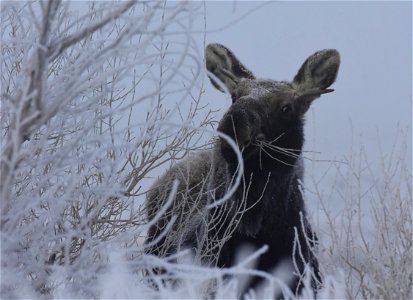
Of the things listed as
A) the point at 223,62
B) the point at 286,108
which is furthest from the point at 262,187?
the point at 223,62

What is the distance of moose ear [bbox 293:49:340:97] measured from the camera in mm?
8125

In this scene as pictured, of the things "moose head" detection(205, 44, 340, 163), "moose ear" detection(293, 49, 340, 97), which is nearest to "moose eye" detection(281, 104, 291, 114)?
"moose head" detection(205, 44, 340, 163)

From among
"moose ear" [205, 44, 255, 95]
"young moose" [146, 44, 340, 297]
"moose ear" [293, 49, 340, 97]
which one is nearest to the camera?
"young moose" [146, 44, 340, 297]

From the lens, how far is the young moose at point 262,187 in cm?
724

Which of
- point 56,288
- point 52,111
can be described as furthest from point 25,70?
point 56,288

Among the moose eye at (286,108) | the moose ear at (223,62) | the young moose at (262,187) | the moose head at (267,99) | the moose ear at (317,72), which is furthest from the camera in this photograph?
the moose ear at (223,62)

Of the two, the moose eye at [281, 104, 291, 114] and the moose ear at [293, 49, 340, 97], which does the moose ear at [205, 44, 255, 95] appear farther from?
the moose eye at [281, 104, 291, 114]

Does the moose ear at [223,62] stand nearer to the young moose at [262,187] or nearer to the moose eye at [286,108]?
the young moose at [262,187]

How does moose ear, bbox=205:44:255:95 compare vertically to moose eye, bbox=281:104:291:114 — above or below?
above

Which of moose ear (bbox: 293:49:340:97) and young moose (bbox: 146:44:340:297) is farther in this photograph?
moose ear (bbox: 293:49:340:97)

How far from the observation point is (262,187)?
7.53 m

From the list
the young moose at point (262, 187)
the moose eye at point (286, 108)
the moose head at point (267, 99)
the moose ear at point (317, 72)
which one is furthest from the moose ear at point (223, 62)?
the moose eye at point (286, 108)

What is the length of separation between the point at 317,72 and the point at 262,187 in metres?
1.45

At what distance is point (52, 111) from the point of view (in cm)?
405
